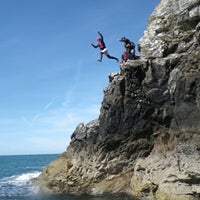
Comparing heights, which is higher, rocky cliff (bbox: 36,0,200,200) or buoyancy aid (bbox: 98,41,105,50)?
buoyancy aid (bbox: 98,41,105,50)

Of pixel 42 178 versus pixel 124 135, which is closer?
pixel 124 135

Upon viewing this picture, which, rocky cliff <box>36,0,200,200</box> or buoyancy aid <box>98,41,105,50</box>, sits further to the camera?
buoyancy aid <box>98,41,105,50</box>

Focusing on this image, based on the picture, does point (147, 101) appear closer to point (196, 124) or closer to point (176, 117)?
point (176, 117)

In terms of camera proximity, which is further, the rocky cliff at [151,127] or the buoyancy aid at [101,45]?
the buoyancy aid at [101,45]

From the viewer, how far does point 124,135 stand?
103 feet

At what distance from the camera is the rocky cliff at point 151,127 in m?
26.7

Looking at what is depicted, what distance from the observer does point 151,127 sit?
30703 millimetres

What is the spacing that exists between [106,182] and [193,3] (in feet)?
54.8

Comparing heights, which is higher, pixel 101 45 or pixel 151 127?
pixel 101 45

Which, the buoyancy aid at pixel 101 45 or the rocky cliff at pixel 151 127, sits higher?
the buoyancy aid at pixel 101 45

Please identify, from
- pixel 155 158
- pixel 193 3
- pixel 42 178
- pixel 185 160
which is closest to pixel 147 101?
pixel 155 158

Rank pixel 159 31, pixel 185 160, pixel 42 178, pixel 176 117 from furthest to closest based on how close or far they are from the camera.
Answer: pixel 42 178 → pixel 159 31 → pixel 176 117 → pixel 185 160

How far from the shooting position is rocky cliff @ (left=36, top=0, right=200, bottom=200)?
87.7 ft

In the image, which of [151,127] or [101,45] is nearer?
[151,127]
